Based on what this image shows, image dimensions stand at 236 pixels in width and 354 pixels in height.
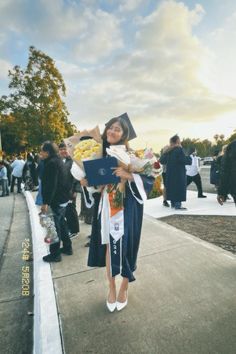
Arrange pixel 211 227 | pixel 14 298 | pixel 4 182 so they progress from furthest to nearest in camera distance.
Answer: pixel 4 182
pixel 211 227
pixel 14 298

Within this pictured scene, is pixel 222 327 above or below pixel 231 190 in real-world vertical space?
below

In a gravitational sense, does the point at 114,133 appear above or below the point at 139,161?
above

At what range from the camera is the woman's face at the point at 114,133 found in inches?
104

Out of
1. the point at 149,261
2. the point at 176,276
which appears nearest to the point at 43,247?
the point at 149,261

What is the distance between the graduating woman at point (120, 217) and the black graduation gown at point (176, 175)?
4891 mm

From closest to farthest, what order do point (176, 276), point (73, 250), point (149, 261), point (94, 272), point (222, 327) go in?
point (222, 327)
point (176, 276)
point (94, 272)
point (149, 261)
point (73, 250)

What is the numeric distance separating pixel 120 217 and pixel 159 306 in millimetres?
979

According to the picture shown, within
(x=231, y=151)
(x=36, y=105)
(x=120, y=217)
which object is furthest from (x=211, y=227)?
(x=36, y=105)

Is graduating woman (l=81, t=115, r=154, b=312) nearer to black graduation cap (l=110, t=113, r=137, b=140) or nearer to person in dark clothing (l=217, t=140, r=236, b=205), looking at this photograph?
black graduation cap (l=110, t=113, r=137, b=140)

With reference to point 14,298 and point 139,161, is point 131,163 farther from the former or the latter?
point 14,298

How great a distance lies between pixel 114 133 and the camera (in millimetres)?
2637

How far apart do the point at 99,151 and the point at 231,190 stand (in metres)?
1.99

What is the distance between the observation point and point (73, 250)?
4488 millimetres

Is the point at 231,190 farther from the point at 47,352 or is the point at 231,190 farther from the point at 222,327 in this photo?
the point at 47,352
